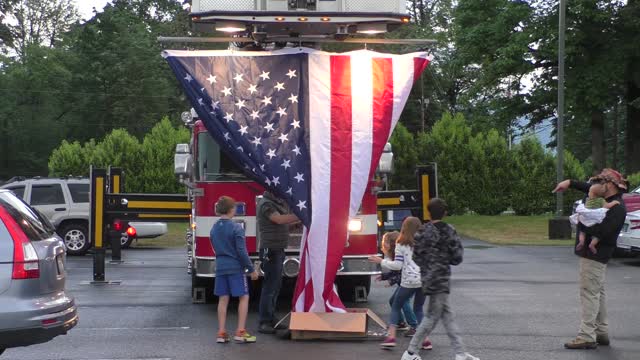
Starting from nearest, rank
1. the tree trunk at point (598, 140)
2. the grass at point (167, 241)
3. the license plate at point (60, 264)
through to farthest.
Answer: the license plate at point (60, 264) → the grass at point (167, 241) → the tree trunk at point (598, 140)

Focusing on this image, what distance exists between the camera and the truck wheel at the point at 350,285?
48.0ft

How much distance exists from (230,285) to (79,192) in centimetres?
1524

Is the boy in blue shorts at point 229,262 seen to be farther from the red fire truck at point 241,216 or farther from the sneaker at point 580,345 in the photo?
the sneaker at point 580,345

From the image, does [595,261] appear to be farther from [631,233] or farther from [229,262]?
[631,233]

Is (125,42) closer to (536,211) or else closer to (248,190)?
(536,211)

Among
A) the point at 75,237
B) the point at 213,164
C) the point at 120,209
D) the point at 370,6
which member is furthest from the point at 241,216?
the point at 75,237

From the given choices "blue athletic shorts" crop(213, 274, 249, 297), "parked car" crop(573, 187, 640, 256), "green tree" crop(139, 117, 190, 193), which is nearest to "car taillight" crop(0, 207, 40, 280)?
"blue athletic shorts" crop(213, 274, 249, 297)

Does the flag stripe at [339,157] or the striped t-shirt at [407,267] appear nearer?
the striped t-shirt at [407,267]

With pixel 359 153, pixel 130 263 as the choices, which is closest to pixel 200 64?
pixel 359 153

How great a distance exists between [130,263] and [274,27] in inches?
435

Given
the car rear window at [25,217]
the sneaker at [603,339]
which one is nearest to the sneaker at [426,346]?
the sneaker at [603,339]

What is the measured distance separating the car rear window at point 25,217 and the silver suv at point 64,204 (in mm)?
15780

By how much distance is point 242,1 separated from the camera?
39.0ft

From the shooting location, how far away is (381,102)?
39.0 ft
